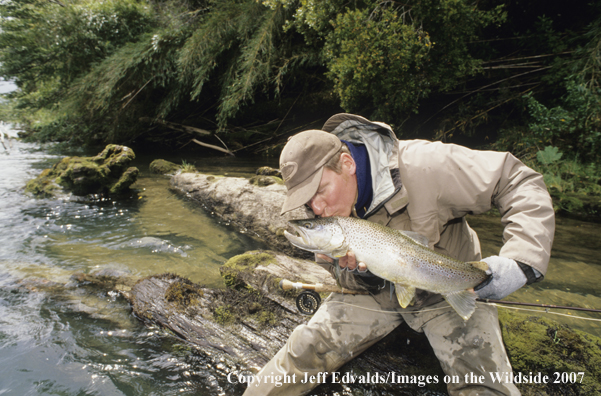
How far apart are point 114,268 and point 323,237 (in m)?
4.24

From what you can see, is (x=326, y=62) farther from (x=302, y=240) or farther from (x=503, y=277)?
(x=503, y=277)

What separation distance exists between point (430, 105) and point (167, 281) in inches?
433

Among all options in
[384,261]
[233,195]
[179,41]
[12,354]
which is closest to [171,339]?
[12,354]

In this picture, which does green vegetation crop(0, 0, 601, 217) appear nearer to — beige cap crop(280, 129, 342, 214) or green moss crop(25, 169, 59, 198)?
green moss crop(25, 169, 59, 198)

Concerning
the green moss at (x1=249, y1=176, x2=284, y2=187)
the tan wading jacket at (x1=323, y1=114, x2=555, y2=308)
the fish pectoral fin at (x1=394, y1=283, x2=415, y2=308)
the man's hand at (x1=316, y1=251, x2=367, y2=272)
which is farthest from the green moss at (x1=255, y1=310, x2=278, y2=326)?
the green moss at (x1=249, y1=176, x2=284, y2=187)

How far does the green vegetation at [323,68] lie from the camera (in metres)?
7.84

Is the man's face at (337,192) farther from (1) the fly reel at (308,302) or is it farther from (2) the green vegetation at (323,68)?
(2) the green vegetation at (323,68)

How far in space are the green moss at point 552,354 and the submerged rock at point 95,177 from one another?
364 inches

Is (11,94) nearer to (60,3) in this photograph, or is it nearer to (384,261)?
(60,3)

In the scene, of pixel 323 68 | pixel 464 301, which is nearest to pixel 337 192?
pixel 464 301

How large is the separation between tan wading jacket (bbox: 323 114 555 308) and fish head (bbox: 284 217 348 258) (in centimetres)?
39

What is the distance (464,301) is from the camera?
221 centimetres

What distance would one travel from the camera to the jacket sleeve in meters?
2.05

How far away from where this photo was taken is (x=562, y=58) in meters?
8.72
